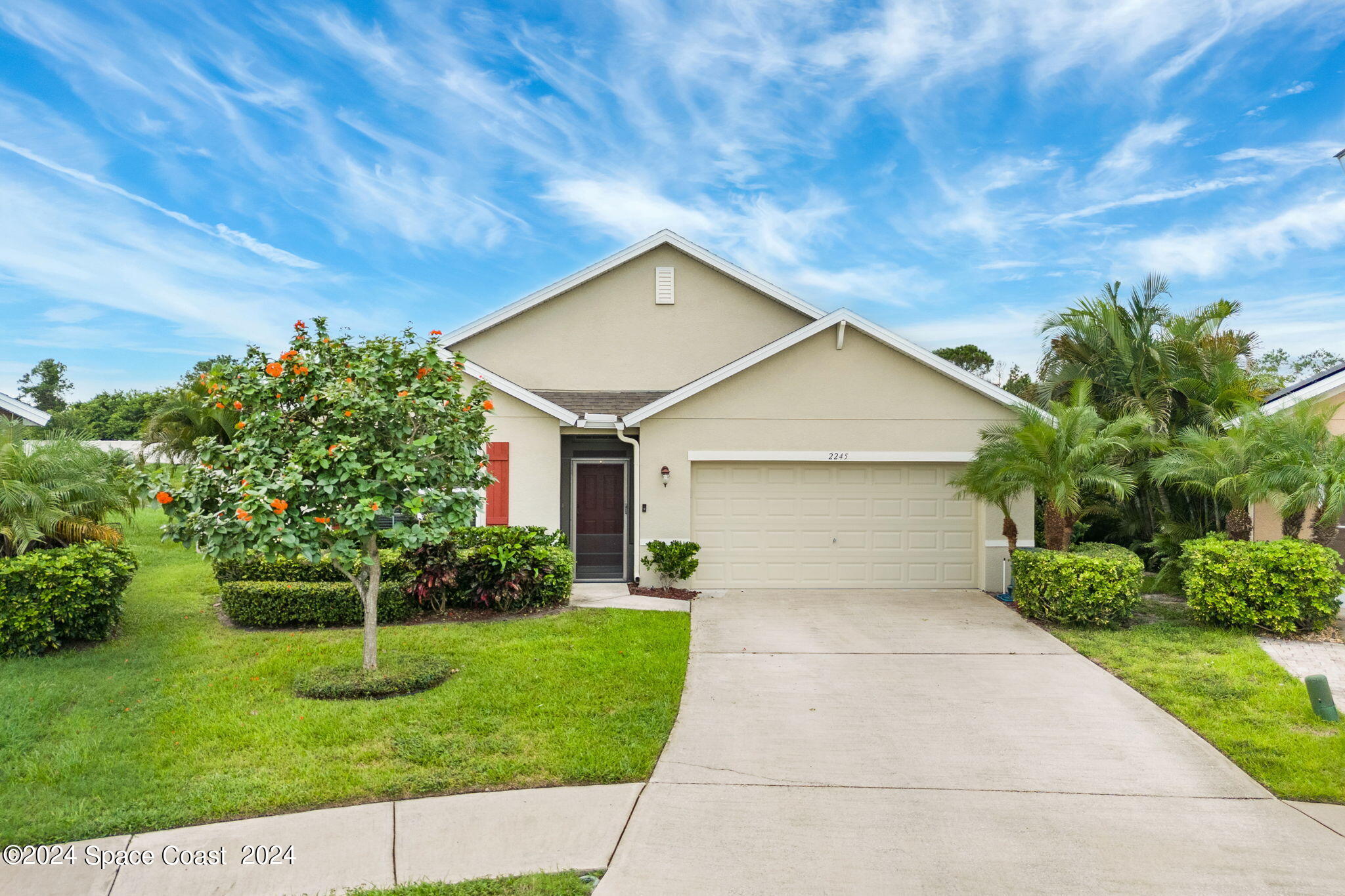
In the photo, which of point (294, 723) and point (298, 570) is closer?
point (294, 723)

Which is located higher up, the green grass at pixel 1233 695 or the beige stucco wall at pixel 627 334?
the beige stucco wall at pixel 627 334

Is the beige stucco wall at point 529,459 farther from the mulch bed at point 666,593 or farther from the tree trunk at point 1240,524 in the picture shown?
the tree trunk at point 1240,524

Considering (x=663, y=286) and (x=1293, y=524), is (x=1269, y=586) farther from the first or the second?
(x=663, y=286)

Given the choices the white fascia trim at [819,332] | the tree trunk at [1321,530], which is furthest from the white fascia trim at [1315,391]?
the white fascia trim at [819,332]

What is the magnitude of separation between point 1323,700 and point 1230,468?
15.6ft

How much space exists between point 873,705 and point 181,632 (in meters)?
8.71

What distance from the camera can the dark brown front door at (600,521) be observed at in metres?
14.5

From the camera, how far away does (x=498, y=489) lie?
1384 cm

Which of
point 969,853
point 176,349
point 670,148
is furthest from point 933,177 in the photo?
point 176,349

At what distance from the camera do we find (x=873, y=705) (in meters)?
7.79

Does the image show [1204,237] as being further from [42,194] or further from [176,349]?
[176,349]

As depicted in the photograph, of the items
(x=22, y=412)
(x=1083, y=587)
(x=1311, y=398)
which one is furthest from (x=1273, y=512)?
(x=22, y=412)

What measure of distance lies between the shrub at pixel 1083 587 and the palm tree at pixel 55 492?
1172 cm

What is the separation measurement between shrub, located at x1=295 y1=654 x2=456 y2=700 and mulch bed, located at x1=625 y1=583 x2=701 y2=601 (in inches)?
185
